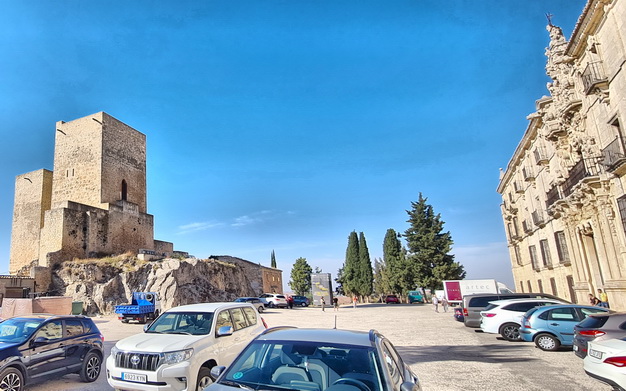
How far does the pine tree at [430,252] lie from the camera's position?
4494cm

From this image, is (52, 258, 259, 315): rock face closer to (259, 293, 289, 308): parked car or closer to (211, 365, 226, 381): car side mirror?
(259, 293, 289, 308): parked car

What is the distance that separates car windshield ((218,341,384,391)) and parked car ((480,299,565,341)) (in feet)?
38.3

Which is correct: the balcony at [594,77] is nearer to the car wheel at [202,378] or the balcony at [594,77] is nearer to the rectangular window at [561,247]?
the rectangular window at [561,247]

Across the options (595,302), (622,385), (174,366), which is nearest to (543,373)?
(622,385)

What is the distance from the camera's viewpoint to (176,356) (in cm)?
570

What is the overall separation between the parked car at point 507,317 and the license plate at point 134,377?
12180 millimetres

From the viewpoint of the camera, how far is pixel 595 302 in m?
16.8

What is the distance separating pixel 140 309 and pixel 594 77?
26.7 metres

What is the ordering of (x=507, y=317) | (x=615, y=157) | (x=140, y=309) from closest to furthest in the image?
(x=507, y=317)
(x=615, y=157)
(x=140, y=309)

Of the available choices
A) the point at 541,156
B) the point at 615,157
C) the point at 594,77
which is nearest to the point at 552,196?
the point at 541,156

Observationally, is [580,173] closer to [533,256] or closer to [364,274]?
[533,256]

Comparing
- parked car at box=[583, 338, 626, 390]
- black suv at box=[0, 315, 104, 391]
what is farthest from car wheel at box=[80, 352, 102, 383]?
parked car at box=[583, 338, 626, 390]

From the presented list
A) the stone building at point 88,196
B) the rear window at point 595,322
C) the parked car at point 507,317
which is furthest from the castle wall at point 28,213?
the rear window at point 595,322

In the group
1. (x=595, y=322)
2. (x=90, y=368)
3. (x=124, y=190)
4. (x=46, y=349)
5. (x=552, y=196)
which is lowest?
(x=90, y=368)
